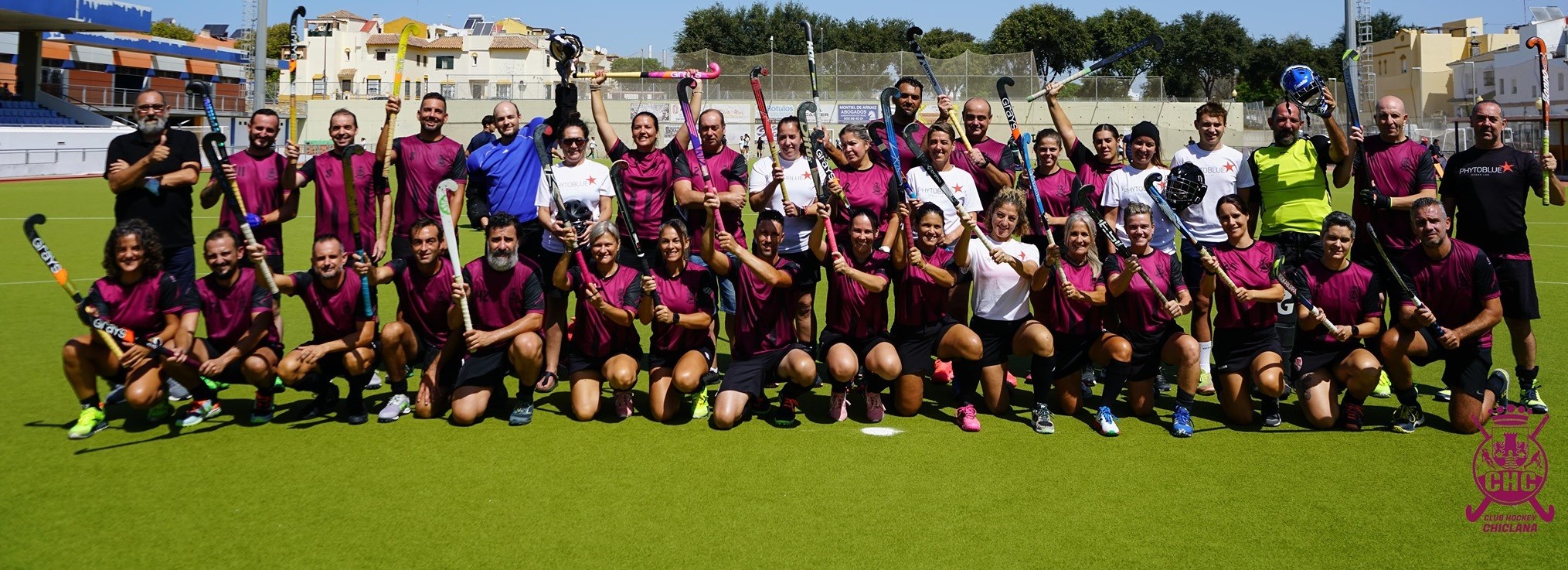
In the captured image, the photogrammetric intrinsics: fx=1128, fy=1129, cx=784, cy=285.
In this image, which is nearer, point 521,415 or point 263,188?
point 521,415

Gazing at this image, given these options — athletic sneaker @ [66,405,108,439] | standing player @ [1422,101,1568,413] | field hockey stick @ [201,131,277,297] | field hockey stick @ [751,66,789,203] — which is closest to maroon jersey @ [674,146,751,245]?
field hockey stick @ [751,66,789,203]

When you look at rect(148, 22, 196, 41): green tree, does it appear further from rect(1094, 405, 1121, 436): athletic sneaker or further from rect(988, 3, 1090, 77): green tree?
rect(1094, 405, 1121, 436): athletic sneaker

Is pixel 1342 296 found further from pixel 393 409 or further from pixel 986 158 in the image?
pixel 393 409

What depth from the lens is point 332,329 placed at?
6.46 metres

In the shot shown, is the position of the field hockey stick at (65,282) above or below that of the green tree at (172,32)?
below

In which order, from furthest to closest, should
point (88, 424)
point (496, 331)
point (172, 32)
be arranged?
point (172, 32) < point (496, 331) < point (88, 424)

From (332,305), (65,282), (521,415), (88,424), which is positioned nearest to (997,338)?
(521,415)

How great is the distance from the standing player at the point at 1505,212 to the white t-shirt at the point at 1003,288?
9.14ft

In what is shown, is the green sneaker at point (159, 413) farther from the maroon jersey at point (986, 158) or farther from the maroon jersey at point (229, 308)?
the maroon jersey at point (986, 158)

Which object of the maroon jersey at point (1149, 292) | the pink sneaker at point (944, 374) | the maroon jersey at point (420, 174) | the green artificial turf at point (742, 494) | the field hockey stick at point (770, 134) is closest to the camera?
the green artificial turf at point (742, 494)

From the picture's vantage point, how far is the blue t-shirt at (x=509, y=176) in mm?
7586

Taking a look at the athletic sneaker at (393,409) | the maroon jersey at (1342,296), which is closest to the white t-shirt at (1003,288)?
the maroon jersey at (1342,296)

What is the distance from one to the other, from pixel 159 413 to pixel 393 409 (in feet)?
4.20

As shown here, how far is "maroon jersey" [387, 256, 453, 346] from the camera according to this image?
21.5 ft
